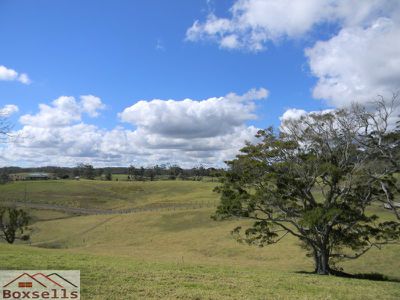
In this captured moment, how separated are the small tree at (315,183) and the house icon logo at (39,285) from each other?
16.4 metres

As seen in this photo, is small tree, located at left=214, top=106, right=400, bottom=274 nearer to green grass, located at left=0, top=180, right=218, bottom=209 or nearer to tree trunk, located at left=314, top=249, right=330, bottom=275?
tree trunk, located at left=314, top=249, right=330, bottom=275

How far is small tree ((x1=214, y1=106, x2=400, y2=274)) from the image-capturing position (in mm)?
24587

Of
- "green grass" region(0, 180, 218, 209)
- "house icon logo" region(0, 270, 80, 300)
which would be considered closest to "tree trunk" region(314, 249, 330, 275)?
"house icon logo" region(0, 270, 80, 300)

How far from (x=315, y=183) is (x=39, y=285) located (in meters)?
20.7

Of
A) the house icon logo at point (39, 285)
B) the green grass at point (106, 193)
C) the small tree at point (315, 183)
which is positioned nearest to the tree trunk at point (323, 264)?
the small tree at point (315, 183)

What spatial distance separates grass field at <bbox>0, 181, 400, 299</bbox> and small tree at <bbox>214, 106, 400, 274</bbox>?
12.0 ft

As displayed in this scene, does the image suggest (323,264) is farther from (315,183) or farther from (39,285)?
(39,285)

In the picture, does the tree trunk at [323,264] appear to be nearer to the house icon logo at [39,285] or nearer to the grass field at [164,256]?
the grass field at [164,256]

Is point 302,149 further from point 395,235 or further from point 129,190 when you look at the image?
point 129,190

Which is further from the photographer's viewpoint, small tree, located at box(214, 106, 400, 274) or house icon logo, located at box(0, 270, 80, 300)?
small tree, located at box(214, 106, 400, 274)

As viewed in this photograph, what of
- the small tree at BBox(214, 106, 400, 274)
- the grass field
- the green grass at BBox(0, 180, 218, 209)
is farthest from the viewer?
the green grass at BBox(0, 180, 218, 209)

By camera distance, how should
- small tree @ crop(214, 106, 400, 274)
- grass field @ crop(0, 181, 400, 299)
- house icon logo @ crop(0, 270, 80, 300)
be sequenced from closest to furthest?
house icon logo @ crop(0, 270, 80, 300)
grass field @ crop(0, 181, 400, 299)
small tree @ crop(214, 106, 400, 274)

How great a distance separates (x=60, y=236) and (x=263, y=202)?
5107 centimetres

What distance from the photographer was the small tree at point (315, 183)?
24.6m
